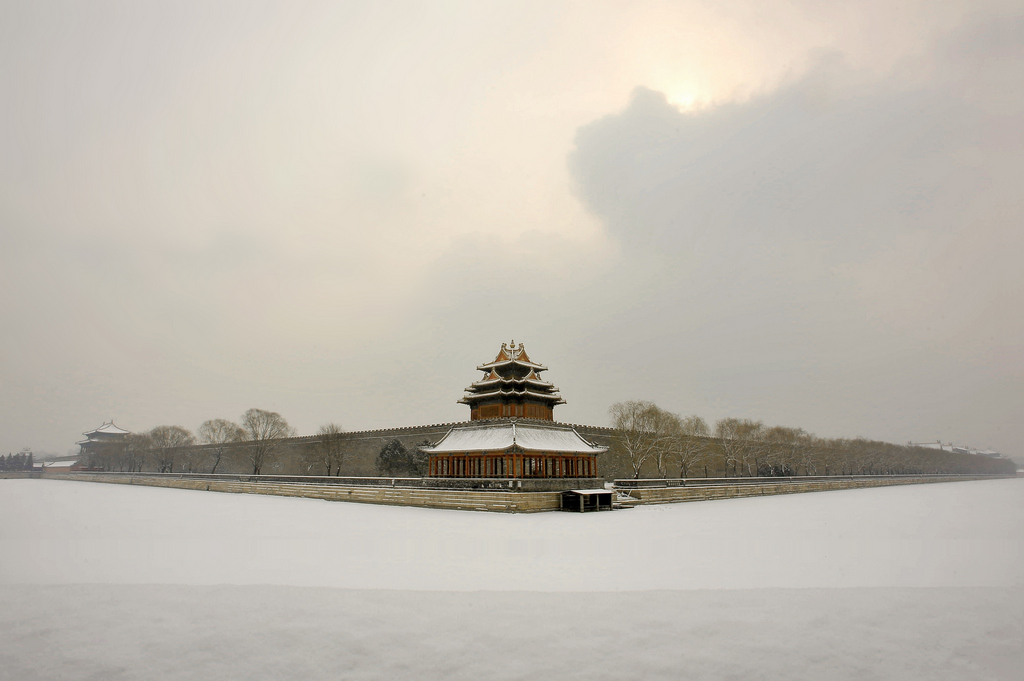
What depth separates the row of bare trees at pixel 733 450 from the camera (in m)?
53.0

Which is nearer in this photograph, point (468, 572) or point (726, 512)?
point (468, 572)

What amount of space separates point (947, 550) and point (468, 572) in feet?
43.8

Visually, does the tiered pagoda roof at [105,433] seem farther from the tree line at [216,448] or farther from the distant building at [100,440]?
the tree line at [216,448]

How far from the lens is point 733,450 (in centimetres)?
6266

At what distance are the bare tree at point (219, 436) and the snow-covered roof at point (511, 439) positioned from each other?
39750mm

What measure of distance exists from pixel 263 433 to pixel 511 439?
130ft

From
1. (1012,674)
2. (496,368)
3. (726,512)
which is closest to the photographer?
(1012,674)

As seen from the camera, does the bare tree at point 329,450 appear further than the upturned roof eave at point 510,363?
Yes

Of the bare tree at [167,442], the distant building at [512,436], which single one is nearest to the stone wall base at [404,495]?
the distant building at [512,436]

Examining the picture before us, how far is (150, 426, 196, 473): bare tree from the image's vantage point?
232 feet

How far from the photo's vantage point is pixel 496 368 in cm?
4184

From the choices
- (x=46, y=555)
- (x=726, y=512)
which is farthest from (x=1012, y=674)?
(x=726, y=512)

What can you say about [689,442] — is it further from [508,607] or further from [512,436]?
[508,607]

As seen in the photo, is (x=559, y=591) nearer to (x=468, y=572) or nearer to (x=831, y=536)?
(x=468, y=572)
